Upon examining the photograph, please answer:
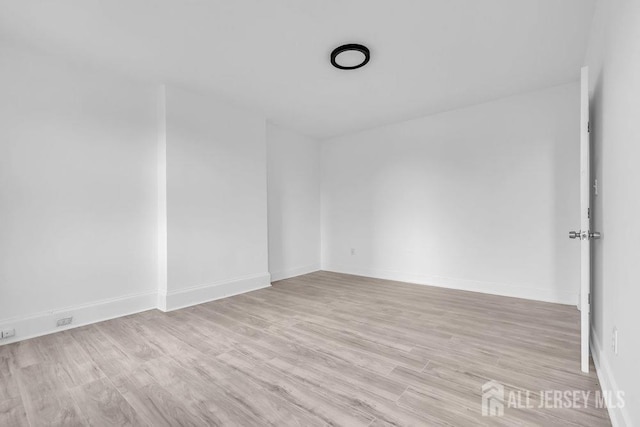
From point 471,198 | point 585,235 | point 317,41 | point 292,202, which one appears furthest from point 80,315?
point 471,198

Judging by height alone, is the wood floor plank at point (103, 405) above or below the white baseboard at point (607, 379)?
below

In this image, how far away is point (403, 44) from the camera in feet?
8.55

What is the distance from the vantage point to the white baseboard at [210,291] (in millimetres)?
3361

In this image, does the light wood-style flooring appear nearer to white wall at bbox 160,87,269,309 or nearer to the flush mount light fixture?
white wall at bbox 160,87,269,309

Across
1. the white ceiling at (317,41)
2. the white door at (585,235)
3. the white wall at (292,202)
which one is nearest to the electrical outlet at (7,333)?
the white ceiling at (317,41)

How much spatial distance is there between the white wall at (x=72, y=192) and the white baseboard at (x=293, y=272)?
1.94 meters

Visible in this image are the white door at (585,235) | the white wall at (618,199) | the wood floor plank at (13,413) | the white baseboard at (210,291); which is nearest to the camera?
the white wall at (618,199)

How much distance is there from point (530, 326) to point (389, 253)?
232 cm

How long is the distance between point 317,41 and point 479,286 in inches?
143

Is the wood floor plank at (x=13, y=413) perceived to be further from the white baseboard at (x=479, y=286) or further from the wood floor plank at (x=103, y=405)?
the white baseboard at (x=479, y=286)

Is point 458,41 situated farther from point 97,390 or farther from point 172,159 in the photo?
point 97,390

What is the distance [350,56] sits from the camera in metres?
2.77

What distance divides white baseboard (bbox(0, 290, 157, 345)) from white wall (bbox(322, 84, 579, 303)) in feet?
10.9

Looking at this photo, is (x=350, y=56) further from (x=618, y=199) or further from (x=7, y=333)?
(x=7, y=333)
